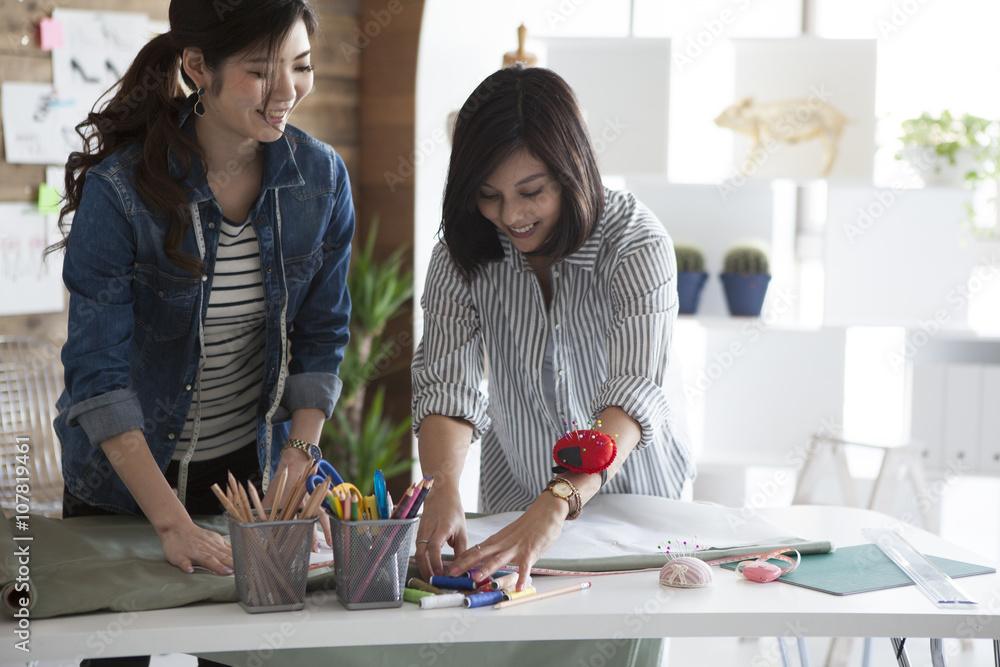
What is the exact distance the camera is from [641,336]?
54.1 inches

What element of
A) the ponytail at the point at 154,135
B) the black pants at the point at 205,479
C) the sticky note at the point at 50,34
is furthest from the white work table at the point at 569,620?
the sticky note at the point at 50,34

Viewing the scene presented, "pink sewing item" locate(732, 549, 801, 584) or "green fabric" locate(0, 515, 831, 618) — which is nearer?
"green fabric" locate(0, 515, 831, 618)

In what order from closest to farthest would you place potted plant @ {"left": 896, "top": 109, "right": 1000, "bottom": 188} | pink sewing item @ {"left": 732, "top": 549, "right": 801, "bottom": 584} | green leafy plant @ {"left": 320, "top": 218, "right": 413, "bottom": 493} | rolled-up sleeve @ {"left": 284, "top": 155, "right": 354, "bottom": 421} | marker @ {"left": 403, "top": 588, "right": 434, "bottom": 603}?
marker @ {"left": 403, "top": 588, "right": 434, "bottom": 603}, pink sewing item @ {"left": 732, "top": 549, "right": 801, "bottom": 584}, rolled-up sleeve @ {"left": 284, "top": 155, "right": 354, "bottom": 421}, potted plant @ {"left": 896, "top": 109, "right": 1000, "bottom": 188}, green leafy plant @ {"left": 320, "top": 218, "right": 413, "bottom": 493}

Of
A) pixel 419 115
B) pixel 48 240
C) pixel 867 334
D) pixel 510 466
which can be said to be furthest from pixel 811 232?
pixel 48 240

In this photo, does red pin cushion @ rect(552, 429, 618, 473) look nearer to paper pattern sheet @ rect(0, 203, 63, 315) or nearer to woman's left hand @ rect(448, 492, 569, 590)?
woman's left hand @ rect(448, 492, 569, 590)

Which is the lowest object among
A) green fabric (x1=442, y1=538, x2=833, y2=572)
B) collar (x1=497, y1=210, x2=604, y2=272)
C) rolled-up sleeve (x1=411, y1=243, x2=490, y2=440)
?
green fabric (x1=442, y1=538, x2=833, y2=572)

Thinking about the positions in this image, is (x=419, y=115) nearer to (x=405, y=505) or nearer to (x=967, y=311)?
(x=967, y=311)

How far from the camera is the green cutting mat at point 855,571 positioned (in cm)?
125

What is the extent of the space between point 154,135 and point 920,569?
3.93 ft

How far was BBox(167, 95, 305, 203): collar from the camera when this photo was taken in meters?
1.33

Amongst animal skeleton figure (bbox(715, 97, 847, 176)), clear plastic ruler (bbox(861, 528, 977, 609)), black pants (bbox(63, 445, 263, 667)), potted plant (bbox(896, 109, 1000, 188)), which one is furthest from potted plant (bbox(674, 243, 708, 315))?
black pants (bbox(63, 445, 263, 667))

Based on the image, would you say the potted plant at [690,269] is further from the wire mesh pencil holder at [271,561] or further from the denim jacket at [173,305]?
the wire mesh pencil holder at [271,561]

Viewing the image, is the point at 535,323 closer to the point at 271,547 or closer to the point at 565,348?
the point at 565,348

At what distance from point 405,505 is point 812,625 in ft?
1.65
